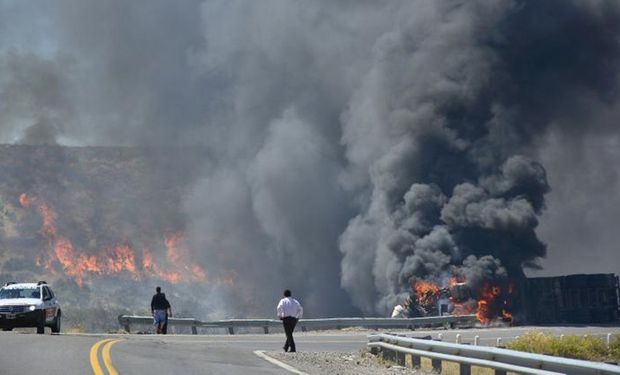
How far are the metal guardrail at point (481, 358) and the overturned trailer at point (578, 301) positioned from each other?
80.1 feet

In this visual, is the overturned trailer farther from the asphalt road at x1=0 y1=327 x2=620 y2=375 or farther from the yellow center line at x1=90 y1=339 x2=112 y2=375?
the yellow center line at x1=90 y1=339 x2=112 y2=375

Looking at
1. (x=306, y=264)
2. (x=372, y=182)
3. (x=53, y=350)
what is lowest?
(x=53, y=350)

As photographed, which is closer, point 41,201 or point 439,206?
point 439,206

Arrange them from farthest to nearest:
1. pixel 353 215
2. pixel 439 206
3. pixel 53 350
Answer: pixel 353 215 < pixel 439 206 < pixel 53 350

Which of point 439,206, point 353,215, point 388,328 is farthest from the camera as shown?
point 353,215

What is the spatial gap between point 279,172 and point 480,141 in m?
16.1

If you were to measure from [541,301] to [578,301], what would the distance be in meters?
1.66

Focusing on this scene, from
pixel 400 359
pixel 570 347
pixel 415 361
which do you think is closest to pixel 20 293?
pixel 400 359

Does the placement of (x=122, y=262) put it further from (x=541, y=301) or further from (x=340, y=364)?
(x=340, y=364)

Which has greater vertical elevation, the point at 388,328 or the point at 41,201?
the point at 41,201

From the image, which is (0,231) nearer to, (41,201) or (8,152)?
(41,201)

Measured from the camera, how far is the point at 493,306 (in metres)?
46.6

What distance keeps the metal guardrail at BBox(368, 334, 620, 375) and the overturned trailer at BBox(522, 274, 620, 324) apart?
80.1 ft

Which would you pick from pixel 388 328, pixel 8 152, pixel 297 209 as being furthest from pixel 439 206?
pixel 8 152
